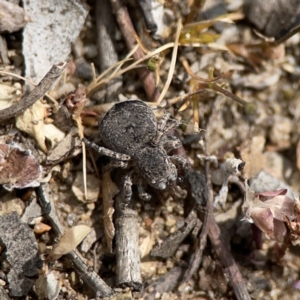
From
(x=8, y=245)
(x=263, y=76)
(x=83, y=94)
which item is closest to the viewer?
(x=8, y=245)

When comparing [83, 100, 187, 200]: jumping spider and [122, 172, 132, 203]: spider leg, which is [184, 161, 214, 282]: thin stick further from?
[122, 172, 132, 203]: spider leg

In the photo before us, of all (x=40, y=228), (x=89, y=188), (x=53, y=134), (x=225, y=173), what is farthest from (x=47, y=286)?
(x=225, y=173)

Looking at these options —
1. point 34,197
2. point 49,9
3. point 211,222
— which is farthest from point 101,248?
point 49,9

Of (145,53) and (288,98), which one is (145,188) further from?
(288,98)

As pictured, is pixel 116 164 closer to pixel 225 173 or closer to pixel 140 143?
pixel 140 143

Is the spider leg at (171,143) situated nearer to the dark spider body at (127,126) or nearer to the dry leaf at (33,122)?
the dark spider body at (127,126)

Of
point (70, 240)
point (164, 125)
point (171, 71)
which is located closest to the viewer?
point (70, 240)
